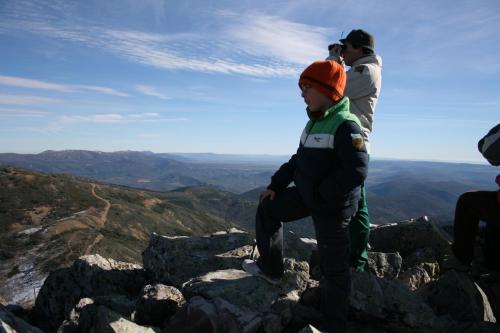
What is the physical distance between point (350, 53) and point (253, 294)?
5864 millimetres

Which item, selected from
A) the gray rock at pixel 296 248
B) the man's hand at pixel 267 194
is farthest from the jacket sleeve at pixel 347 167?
the gray rock at pixel 296 248

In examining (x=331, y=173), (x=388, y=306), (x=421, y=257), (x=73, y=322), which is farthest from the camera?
(x=421, y=257)

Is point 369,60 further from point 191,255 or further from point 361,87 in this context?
point 191,255

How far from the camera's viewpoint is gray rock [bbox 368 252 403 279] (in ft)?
34.7

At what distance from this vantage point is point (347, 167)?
20.5 feet

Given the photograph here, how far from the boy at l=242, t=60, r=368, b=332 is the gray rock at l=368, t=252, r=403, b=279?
13.4 ft

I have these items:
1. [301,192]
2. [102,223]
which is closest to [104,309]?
[301,192]

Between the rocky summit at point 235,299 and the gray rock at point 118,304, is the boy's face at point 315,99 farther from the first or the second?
the gray rock at point 118,304

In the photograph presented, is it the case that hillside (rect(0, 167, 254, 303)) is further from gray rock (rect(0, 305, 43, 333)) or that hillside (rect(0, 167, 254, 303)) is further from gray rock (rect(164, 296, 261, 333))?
gray rock (rect(164, 296, 261, 333))

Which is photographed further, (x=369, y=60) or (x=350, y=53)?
(x=350, y=53)

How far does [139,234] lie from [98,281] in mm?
170537

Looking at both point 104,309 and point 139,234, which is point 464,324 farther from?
point 139,234

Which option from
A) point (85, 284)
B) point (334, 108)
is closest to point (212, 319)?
point (334, 108)

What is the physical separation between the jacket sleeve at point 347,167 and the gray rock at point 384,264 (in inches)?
198
